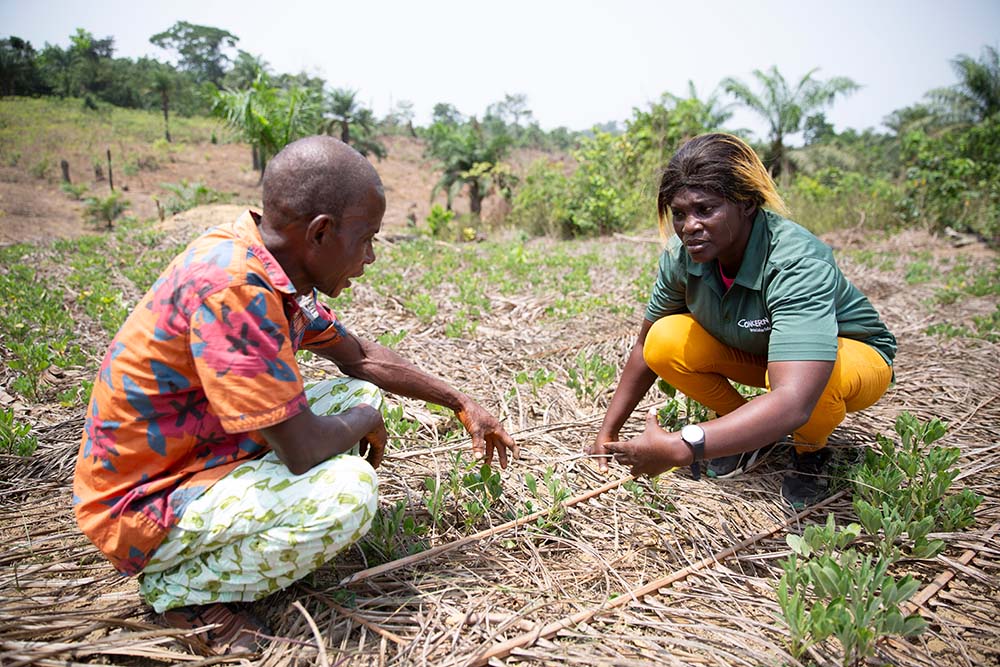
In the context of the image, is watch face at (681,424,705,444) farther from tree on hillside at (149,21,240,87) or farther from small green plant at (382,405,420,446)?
tree on hillside at (149,21,240,87)

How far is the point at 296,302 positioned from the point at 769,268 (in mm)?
1657

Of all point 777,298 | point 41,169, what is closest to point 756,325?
point 777,298

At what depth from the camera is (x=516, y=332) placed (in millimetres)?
4555

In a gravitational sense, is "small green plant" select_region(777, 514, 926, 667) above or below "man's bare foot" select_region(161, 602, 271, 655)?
above

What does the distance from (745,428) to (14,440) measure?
3019mm

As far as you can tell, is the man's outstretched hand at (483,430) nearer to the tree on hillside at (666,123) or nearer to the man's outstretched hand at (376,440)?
the man's outstretched hand at (376,440)

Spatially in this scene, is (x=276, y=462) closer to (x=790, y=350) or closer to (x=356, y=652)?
(x=356, y=652)

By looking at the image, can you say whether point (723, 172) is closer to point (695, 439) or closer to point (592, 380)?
point (695, 439)

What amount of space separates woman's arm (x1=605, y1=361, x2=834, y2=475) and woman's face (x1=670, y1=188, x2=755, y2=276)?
551 millimetres

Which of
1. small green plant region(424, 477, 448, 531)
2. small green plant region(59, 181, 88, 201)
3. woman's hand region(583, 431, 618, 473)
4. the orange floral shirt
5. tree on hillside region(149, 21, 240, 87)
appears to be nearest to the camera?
the orange floral shirt

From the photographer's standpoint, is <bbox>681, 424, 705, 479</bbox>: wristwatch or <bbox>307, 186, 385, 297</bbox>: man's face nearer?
<bbox>307, 186, 385, 297</bbox>: man's face

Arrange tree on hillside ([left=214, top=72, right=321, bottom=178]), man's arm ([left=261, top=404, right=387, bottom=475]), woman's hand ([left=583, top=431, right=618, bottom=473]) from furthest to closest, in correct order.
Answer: tree on hillside ([left=214, top=72, right=321, bottom=178]) < woman's hand ([left=583, top=431, right=618, bottom=473]) < man's arm ([left=261, top=404, right=387, bottom=475])

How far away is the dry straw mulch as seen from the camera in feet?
5.13

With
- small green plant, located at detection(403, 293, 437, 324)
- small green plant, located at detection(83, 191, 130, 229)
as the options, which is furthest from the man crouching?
small green plant, located at detection(83, 191, 130, 229)
